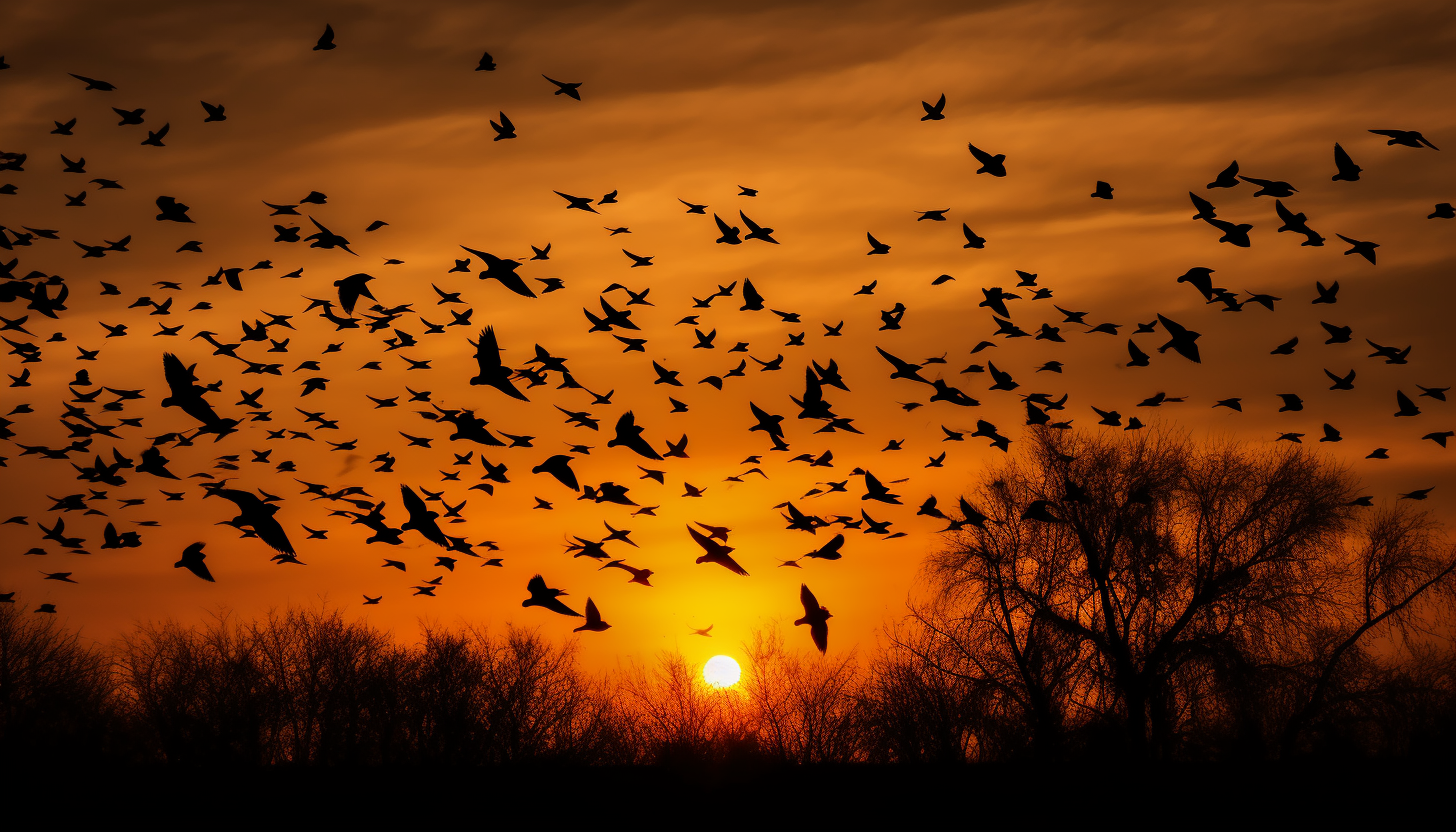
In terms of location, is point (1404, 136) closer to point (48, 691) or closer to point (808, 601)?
point (808, 601)

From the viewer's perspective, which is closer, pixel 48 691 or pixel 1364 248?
pixel 1364 248

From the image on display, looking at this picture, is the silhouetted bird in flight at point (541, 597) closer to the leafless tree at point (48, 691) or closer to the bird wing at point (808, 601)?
the bird wing at point (808, 601)

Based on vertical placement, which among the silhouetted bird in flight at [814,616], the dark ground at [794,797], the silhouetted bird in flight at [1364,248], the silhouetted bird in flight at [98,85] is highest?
the silhouetted bird in flight at [98,85]

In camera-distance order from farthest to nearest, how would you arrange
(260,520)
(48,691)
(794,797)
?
(48,691) → (794,797) → (260,520)

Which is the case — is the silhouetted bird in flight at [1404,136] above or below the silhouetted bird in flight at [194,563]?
above

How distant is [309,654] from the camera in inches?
1735

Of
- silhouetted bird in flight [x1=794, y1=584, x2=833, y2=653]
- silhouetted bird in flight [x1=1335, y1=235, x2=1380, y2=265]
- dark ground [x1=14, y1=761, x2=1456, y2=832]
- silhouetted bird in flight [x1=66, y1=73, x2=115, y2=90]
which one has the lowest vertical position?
dark ground [x1=14, y1=761, x2=1456, y2=832]

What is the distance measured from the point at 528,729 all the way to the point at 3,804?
2921 cm

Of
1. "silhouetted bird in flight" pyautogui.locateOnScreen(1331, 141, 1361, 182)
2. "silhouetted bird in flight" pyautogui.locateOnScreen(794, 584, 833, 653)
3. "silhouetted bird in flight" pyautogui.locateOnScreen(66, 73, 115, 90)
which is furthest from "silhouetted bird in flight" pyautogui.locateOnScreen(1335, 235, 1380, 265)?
"silhouetted bird in flight" pyautogui.locateOnScreen(66, 73, 115, 90)

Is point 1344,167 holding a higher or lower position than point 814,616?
higher

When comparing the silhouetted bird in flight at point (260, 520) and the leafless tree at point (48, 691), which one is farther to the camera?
the leafless tree at point (48, 691)

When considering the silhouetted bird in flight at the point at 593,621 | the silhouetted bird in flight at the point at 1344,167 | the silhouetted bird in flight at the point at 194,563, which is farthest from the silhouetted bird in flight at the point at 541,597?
the silhouetted bird in flight at the point at 1344,167

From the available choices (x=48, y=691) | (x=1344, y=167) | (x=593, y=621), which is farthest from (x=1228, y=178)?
(x=48, y=691)

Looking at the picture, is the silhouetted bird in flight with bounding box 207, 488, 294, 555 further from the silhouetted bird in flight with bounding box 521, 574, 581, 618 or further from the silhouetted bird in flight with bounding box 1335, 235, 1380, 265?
the silhouetted bird in flight with bounding box 1335, 235, 1380, 265
